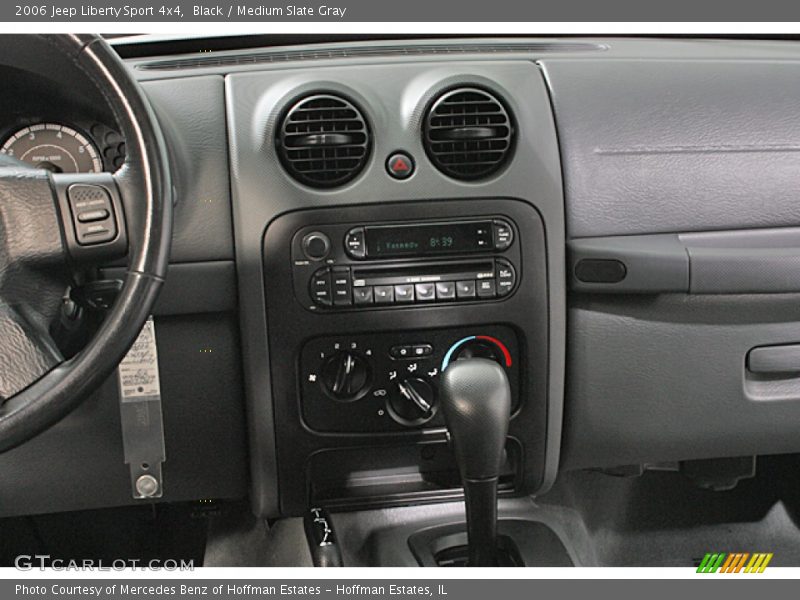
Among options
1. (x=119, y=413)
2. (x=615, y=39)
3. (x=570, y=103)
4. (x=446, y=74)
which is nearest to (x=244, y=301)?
(x=119, y=413)

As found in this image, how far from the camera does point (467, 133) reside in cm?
125

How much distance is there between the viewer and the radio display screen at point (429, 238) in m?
1.25

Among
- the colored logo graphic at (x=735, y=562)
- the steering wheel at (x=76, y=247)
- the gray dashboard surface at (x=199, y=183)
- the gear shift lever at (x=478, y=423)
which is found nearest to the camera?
the steering wheel at (x=76, y=247)

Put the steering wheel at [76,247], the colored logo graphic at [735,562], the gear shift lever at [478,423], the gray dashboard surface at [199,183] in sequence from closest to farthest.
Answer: the steering wheel at [76,247] → the gear shift lever at [478,423] → the gray dashboard surface at [199,183] → the colored logo graphic at [735,562]

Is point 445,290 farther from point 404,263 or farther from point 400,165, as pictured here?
point 400,165

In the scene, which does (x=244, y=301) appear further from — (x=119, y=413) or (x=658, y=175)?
(x=658, y=175)

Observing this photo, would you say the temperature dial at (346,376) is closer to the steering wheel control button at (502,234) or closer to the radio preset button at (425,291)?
the radio preset button at (425,291)

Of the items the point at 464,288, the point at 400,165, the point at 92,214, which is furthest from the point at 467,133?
the point at 92,214

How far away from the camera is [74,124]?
1.23 metres

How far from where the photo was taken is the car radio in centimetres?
125

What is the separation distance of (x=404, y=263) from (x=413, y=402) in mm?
193

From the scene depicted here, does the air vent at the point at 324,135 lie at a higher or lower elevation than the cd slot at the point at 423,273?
higher

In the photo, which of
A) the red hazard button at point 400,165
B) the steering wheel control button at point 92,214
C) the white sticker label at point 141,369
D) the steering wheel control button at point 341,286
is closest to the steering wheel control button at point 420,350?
the steering wheel control button at point 341,286

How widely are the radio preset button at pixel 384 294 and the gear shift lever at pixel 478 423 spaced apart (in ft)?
0.47
